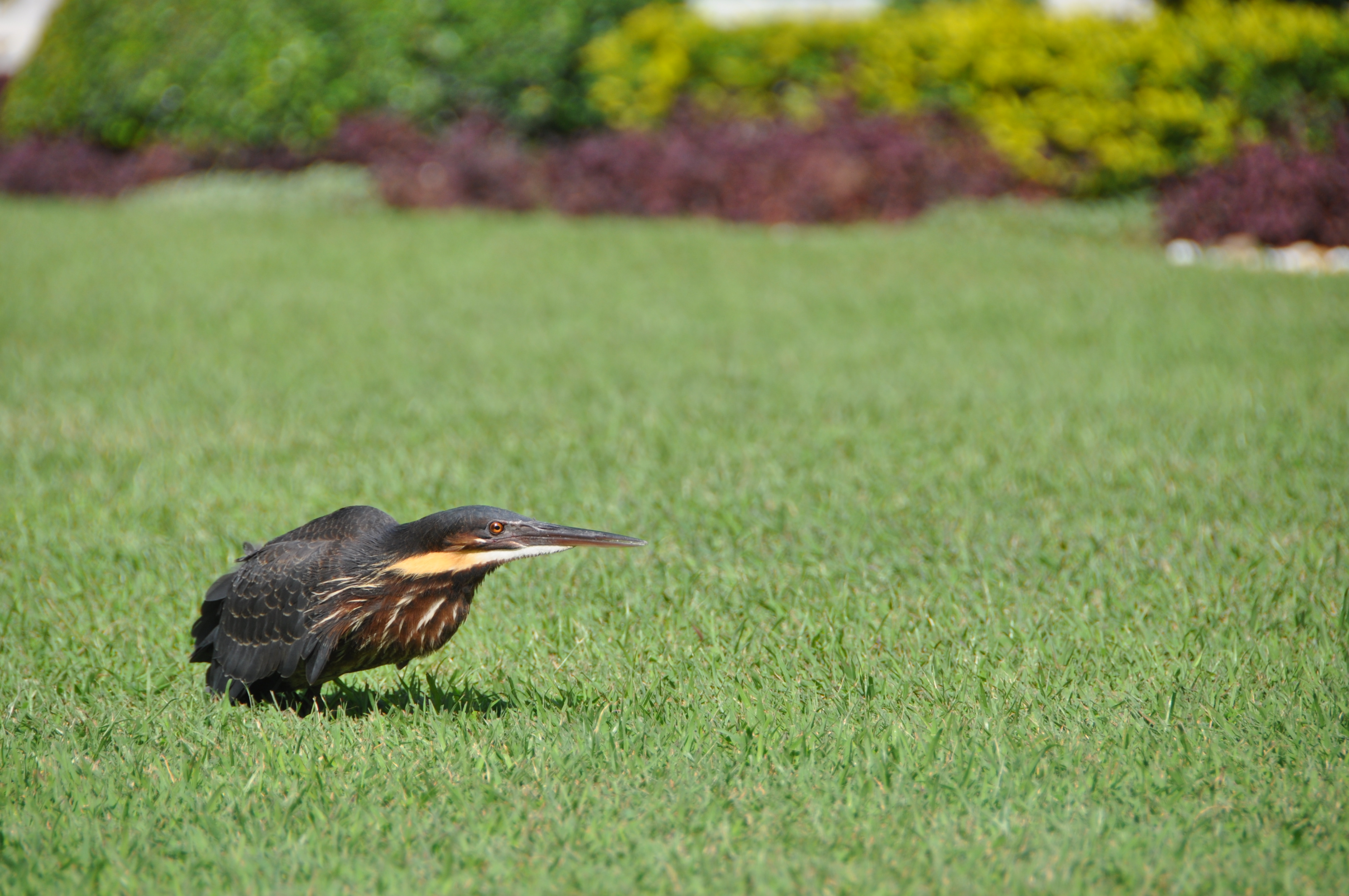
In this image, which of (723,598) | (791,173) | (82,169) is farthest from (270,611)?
(82,169)

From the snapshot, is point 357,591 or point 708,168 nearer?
point 357,591

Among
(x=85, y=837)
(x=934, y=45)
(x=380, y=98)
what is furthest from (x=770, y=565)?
(x=380, y=98)

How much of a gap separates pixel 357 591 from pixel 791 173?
11.7 m

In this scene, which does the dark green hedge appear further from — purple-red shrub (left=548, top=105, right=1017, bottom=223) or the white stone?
the white stone

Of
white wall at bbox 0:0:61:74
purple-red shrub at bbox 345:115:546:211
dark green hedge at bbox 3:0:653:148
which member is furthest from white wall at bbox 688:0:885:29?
white wall at bbox 0:0:61:74

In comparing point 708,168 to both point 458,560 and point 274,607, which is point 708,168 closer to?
point 274,607

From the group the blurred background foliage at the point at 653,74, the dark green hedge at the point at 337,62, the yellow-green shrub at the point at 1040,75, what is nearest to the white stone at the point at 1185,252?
the yellow-green shrub at the point at 1040,75

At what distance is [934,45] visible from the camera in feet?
50.2

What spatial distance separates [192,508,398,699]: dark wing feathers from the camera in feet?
11.1

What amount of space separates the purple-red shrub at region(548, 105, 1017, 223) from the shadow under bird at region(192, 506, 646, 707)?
11137 mm

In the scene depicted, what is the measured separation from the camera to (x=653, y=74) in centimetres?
1645

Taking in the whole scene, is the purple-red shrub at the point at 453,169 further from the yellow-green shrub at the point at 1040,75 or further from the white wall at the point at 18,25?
the white wall at the point at 18,25

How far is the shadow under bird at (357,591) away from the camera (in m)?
3.18

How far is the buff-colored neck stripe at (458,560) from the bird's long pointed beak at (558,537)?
0.01 metres
